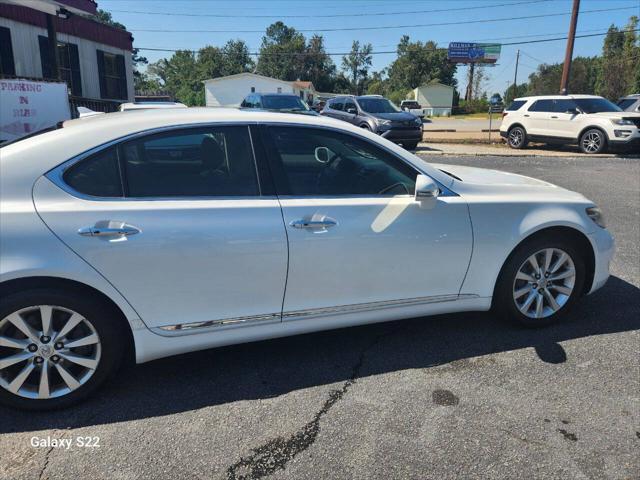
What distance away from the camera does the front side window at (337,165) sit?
304 cm

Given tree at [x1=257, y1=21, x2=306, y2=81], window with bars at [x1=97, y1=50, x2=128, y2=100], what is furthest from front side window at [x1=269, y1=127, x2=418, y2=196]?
tree at [x1=257, y1=21, x2=306, y2=81]

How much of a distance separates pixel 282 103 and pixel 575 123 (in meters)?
9.15

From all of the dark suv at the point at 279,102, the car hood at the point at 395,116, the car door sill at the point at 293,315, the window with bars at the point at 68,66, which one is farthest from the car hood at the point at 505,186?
the window with bars at the point at 68,66

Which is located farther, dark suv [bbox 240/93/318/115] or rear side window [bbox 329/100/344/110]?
rear side window [bbox 329/100/344/110]

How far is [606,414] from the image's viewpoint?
2742 millimetres

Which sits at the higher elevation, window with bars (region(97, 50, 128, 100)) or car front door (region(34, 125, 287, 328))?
window with bars (region(97, 50, 128, 100))

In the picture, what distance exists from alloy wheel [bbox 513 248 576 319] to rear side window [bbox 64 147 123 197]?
2.71 m

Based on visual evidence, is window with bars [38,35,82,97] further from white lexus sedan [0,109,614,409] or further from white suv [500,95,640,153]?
white lexus sedan [0,109,614,409]

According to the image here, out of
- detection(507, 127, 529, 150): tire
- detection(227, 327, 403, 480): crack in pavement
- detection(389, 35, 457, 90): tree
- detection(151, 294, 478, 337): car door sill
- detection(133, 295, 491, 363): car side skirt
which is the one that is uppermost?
detection(389, 35, 457, 90): tree

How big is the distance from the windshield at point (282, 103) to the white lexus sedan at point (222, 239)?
465 inches

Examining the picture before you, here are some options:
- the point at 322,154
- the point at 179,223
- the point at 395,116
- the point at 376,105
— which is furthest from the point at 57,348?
the point at 376,105

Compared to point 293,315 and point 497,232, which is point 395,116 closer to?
point 497,232

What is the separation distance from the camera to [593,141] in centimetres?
1530

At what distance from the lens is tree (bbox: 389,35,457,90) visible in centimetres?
9362
